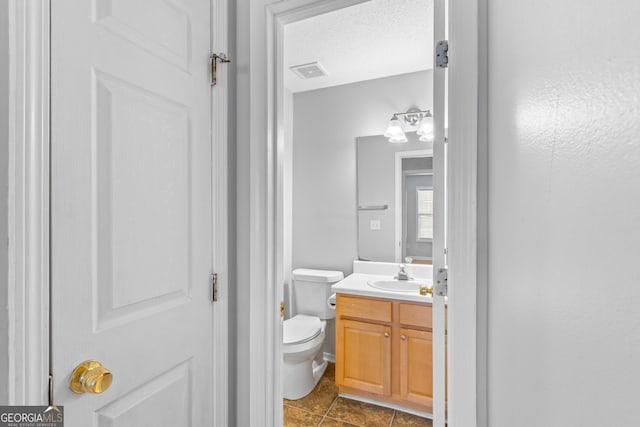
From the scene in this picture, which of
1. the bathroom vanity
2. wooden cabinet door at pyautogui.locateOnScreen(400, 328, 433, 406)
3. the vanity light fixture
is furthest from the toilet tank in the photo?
the vanity light fixture

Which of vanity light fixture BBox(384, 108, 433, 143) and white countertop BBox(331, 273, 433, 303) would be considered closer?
white countertop BBox(331, 273, 433, 303)

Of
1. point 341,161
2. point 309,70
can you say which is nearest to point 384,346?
point 341,161

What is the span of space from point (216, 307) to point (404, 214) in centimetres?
178

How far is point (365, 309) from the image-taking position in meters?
2.06

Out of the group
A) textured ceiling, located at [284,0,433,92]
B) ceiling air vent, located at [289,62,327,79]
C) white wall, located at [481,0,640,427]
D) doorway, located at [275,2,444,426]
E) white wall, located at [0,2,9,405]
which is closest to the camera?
white wall, located at [481,0,640,427]

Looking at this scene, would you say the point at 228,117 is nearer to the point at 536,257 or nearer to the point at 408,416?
the point at 536,257

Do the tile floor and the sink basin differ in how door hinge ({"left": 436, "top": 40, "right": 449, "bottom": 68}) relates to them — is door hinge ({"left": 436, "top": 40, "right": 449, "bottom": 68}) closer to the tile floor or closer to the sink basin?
the sink basin

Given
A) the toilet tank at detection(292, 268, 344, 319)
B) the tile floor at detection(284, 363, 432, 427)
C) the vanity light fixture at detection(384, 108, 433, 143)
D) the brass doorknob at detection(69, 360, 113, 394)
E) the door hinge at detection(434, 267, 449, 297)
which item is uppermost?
the vanity light fixture at detection(384, 108, 433, 143)

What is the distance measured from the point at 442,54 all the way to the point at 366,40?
4.19ft

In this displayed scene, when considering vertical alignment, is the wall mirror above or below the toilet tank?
above

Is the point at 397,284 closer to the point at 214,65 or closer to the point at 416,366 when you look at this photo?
the point at 416,366

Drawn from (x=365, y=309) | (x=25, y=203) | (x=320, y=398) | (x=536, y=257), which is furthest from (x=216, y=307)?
(x=320, y=398)

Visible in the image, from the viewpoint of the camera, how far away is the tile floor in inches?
75.1

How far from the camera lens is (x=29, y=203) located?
63 centimetres
